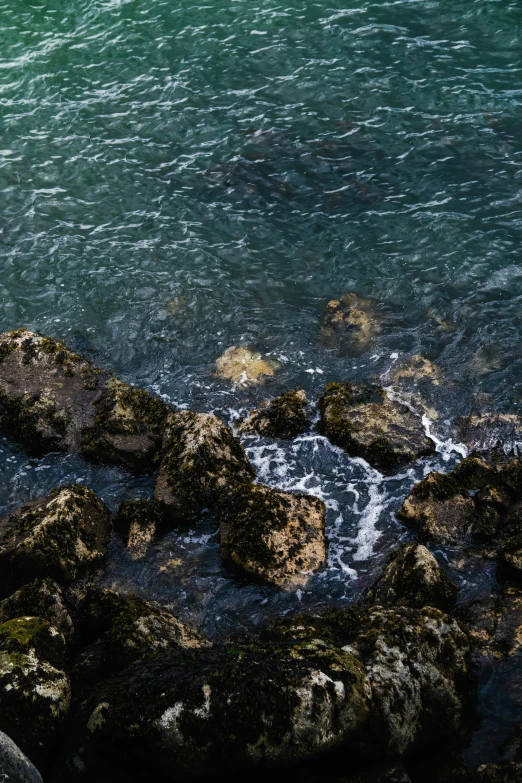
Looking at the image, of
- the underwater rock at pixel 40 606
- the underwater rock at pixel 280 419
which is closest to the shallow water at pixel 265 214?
the underwater rock at pixel 280 419

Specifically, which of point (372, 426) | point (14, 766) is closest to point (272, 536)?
point (372, 426)

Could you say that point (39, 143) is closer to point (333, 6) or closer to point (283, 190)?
point (283, 190)

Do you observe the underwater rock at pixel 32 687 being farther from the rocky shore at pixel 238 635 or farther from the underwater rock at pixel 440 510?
the underwater rock at pixel 440 510

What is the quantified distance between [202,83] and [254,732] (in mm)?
28067

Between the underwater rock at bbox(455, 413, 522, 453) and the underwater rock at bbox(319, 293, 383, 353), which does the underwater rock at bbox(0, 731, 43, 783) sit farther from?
the underwater rock at bbox(319, 293, 383, 353)

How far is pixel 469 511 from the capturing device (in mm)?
14594

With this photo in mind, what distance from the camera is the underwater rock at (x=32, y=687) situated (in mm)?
9547

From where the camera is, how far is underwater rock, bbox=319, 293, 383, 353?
20328 mm

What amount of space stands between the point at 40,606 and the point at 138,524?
10.5 feet

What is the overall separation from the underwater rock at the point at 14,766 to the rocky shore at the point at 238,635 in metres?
0.02

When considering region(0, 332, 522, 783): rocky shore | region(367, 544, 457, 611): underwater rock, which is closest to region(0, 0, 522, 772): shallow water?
region(0, 332, 522, 783): rocky shore

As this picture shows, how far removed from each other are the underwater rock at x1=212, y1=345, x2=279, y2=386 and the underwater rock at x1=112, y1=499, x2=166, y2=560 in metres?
5.30

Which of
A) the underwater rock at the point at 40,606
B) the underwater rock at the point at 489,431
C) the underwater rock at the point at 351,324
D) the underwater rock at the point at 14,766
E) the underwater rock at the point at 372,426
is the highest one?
the underwater rock at the point at 14,766

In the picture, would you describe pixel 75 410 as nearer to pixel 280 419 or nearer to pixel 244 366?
pixel 244 366
